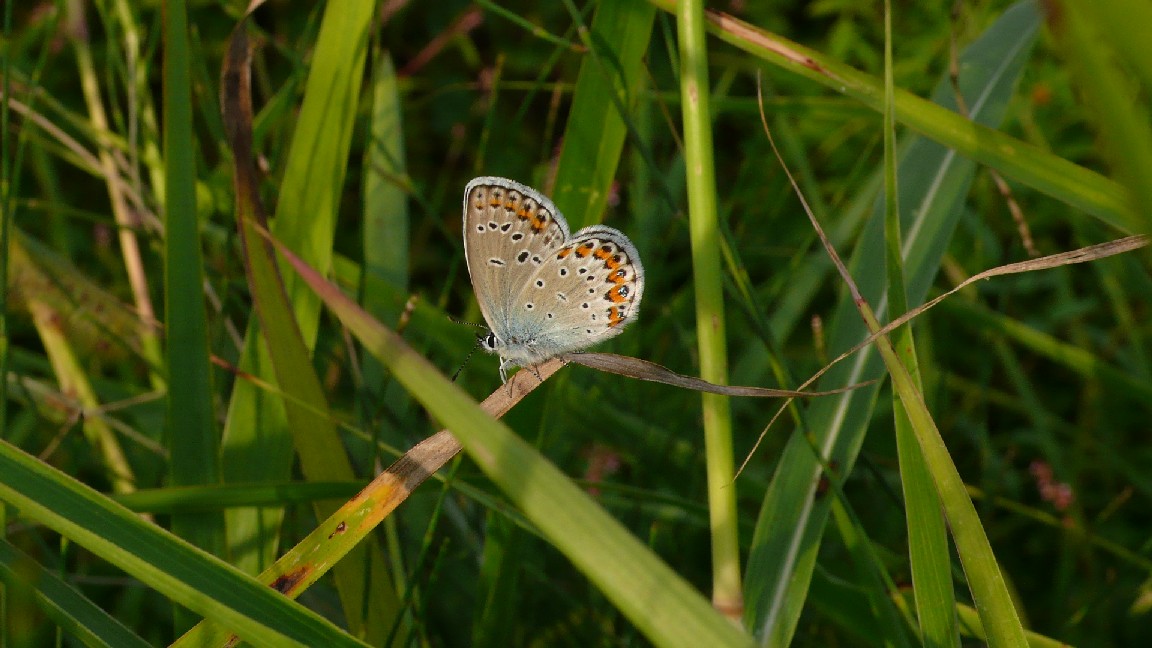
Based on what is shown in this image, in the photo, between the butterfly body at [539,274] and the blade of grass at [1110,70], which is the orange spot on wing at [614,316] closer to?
the butterfly body at [539,274]

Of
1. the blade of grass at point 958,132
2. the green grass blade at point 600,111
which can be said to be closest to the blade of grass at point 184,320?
the green grass blade at point 600,111

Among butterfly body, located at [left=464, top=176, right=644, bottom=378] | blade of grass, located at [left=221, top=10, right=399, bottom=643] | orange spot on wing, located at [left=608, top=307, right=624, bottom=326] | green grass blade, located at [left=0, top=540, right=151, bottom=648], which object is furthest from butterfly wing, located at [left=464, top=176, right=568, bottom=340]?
green grass blade, located at [left=0, top=540, right=151, bottom=648]

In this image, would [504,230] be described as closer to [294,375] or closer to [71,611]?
[294,375]

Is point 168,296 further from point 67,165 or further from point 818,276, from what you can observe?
point 67,165

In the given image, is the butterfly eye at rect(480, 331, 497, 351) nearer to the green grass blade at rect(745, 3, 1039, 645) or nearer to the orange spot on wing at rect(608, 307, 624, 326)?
the orange spot on wing at rect(608, 307, 624, 326)

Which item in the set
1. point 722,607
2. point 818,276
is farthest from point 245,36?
point 818,276

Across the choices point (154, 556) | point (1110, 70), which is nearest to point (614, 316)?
point (154, 556)
